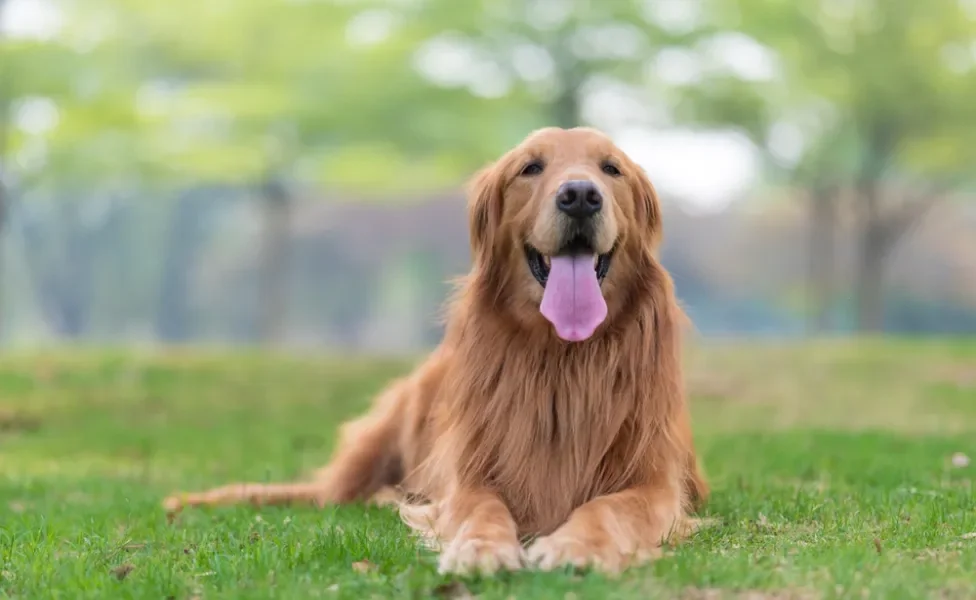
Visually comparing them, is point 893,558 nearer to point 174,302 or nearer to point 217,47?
point 217,47

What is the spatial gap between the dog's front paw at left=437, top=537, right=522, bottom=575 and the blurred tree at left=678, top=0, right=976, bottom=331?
2078 cm

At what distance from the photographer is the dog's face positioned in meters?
4.16

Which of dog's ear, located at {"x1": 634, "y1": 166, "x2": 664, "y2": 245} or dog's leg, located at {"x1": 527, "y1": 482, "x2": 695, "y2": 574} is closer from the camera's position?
dog's leg, located at {"x1": 527, "y1": 482, "x2": 695, "y2": 574}

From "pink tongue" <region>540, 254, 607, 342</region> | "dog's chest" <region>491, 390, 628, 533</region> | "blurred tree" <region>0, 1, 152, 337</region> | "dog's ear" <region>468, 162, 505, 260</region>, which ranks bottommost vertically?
"dog's chest" <region>491, 390, 628, 533</region>

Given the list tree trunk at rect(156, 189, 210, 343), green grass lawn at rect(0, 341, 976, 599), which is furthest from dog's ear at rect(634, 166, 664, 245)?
Result: tree trunk at rect(156, 189, 210, 343)

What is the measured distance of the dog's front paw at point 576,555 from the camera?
3455 millimetres

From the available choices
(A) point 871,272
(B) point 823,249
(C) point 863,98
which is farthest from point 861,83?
(B) point 823,249

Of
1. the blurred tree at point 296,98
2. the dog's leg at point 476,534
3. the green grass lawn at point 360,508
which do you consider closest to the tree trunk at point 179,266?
the blurred tree at point 296,98

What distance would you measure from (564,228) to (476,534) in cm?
130

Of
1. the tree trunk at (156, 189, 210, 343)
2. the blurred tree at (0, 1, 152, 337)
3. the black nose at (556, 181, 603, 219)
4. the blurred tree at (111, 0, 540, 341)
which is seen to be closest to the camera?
the black nose at (556, 181, 603, 219)

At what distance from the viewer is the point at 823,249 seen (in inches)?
1119

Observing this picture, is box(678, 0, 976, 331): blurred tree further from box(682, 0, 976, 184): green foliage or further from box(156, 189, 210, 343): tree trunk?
box(156, 189, 210, 343): tree trunk

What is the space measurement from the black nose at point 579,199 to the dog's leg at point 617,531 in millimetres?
1150

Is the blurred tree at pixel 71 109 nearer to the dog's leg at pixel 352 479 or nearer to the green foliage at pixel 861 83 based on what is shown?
the green foliage at pixel 861 83
